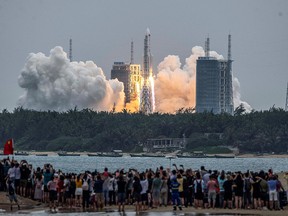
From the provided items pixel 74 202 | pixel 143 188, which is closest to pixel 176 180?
pixel 143 188

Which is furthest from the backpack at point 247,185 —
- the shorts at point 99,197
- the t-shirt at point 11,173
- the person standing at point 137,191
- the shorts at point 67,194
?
the t-shirt at point 11,173

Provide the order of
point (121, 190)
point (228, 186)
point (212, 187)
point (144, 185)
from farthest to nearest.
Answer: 1. point (228, 186)
2. point (212, 187)
3. point (144, 185)
4. point (121, 190)

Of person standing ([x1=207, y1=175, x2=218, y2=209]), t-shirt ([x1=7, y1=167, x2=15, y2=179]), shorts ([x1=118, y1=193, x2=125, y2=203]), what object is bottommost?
shorts ([x1=118, y1=193, x2=125, y2=203])

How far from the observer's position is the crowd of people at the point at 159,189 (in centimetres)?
6269

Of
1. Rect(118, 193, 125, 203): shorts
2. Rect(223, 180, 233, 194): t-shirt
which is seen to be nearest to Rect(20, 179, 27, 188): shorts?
Rect(118, 193, 125, 203): shorts

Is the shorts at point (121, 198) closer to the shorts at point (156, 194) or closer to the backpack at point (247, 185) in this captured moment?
the shorts at point (156, 194)

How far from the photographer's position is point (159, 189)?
2485 inches

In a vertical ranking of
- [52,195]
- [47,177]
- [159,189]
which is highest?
[47,177]

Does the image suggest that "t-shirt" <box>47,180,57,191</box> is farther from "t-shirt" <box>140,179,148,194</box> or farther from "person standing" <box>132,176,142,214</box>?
"t-shirt" <box>140,179,148,194</box>

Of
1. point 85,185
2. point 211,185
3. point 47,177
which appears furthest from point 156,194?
point 47,177

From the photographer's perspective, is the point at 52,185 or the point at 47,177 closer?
the point at 52,185

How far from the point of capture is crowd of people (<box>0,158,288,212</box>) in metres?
62.7

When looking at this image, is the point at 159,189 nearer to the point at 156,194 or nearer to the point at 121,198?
the point at 156,194

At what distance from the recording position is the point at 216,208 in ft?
211
